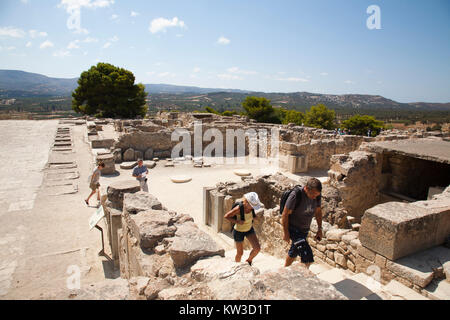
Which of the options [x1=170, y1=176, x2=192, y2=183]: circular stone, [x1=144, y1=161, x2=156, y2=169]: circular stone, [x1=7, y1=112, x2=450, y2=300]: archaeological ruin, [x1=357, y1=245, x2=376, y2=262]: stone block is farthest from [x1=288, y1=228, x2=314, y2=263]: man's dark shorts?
[x1=144, y1=161, x2=156, y2=169]: circular stone

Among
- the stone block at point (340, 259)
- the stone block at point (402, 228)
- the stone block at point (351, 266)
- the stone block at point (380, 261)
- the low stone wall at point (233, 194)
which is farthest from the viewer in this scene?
the low stone wall at point (233, 194)

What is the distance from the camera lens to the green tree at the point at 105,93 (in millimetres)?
35969

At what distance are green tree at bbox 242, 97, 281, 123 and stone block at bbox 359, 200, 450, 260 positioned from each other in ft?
123

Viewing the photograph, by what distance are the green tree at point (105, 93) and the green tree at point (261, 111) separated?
55.7 ft

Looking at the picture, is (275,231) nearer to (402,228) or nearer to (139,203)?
(402,228)

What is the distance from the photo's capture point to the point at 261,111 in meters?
41.3

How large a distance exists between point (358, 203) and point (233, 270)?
23.1ft

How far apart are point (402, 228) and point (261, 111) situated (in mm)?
38754

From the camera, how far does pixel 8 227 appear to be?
702cm

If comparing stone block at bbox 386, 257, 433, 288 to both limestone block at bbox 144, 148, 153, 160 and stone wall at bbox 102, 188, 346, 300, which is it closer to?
stone wall at bbox 102, 188, 346, 300

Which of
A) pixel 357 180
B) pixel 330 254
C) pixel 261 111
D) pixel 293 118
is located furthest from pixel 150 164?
pixel 293 118

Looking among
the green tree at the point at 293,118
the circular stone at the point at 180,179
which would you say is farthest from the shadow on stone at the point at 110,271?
the green tree at the point at 293,118

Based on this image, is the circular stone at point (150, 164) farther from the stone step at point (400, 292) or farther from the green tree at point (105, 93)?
the green tree at point (105, 93)
